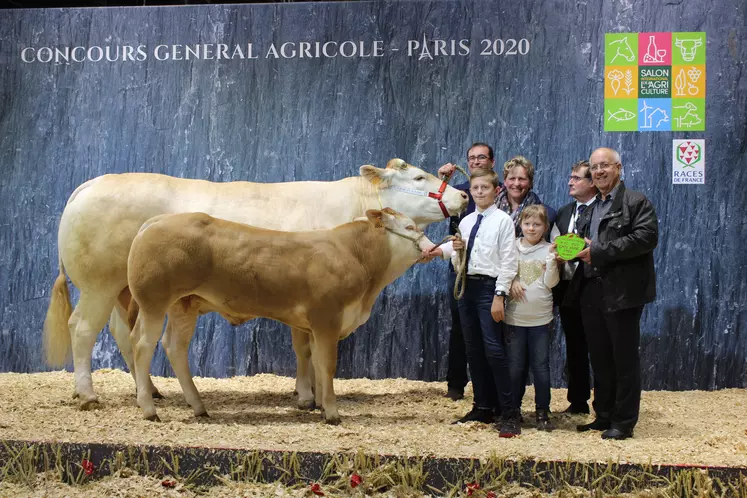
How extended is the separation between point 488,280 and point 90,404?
271cm

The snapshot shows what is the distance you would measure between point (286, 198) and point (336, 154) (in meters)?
1.17

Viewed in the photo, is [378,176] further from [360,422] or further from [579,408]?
[579,408]

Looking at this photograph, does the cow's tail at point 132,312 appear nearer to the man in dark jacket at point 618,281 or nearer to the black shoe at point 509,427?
the black shoe at point 509,427

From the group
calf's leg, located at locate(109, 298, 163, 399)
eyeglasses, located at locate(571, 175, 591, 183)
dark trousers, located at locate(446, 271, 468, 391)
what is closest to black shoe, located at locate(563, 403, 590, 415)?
dark trousers, located at locate(446, 271, 468, 391)

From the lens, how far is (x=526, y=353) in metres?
4.91

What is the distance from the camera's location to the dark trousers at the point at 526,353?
4.83 meters

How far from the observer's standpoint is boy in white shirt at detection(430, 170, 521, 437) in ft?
15.5

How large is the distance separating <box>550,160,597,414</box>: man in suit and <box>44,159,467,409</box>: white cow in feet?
2.45

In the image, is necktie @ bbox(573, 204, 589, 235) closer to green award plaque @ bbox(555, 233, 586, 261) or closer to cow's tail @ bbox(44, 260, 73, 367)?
green award plaque @ bbox(555, 233, 586, 261)

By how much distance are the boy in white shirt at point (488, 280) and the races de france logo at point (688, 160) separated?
2391 mm

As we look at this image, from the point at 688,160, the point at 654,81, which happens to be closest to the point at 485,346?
the point at 688,160

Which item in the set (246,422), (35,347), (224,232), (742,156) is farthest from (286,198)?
(742,156)

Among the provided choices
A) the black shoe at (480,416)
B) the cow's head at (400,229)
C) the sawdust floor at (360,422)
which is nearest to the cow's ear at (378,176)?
the cow's head at (400,229)

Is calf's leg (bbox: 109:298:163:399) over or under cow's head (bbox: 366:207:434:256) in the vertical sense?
under
